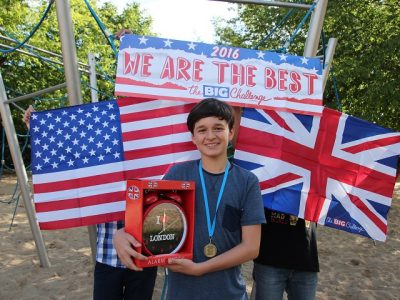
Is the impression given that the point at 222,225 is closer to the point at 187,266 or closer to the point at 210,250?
the point at 210,250

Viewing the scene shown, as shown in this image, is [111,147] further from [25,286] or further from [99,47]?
[99,47]

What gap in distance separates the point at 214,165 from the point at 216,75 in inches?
39.2

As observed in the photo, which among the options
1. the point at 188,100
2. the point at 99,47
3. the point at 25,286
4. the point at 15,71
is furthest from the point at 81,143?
the point at 99,47

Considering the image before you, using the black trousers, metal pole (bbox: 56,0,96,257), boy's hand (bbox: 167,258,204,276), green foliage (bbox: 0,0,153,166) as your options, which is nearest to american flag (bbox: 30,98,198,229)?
metal pole (bbox: 56,0,96,257)

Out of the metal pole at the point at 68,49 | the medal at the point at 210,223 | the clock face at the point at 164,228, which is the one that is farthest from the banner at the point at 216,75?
the clock face at the point at 164,228

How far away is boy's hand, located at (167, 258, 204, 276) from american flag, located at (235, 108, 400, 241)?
111cm

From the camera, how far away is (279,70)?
261cm

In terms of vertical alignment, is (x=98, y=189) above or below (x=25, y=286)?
above

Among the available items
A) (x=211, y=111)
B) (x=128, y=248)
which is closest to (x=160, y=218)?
(x=128, y=248)

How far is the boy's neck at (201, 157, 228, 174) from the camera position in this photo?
1723 millimetres

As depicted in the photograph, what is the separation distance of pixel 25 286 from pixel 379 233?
3.85m

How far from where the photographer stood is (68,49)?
2.62 metres

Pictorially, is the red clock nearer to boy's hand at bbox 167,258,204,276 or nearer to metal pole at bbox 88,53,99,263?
boy's hand at bbox 167,258,204,276

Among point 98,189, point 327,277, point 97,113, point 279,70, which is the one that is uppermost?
point 279,70
